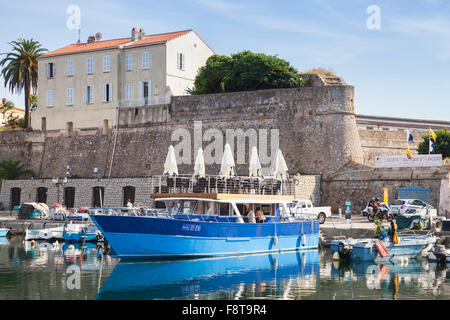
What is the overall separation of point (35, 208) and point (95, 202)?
4421 millimetres

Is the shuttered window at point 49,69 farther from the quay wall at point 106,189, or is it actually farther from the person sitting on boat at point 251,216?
the person sitting on boat at point 251,216

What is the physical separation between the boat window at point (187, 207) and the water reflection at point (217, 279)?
216cm

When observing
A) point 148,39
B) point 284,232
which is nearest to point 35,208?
point 148,39

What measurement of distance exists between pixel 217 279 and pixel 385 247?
25.8ft

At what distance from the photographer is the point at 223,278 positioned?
2053 cm

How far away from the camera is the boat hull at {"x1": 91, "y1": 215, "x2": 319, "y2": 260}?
22.9m

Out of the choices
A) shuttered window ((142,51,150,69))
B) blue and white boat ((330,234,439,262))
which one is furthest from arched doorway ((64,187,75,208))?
blue and white boat ((330,234,439,262))

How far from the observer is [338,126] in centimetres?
4066

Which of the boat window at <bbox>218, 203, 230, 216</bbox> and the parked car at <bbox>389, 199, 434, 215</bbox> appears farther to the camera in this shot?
the parked car at <bbox>389, 199, 434, 215</bbox>

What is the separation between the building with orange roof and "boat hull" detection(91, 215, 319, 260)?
75.8 ft

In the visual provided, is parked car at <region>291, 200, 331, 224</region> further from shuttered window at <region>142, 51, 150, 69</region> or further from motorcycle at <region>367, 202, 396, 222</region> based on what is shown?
shuttered window at <region>142, 51, 150, 69</region>
